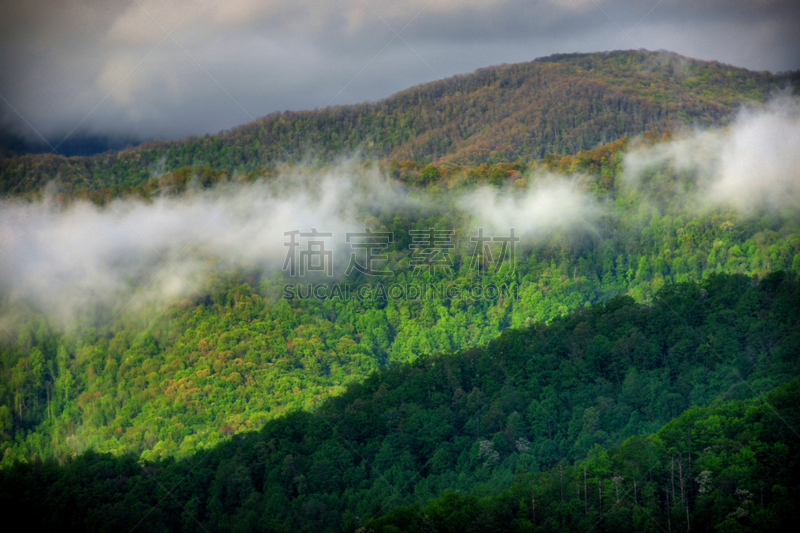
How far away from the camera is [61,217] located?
14475 centimetres

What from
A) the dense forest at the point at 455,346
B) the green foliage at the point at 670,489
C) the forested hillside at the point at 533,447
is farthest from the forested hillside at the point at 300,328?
the green foliage at the point at 670,489

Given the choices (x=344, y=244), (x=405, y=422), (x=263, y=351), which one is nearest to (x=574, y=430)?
(x=405, y=422)

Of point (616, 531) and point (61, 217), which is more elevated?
point (61, 217)

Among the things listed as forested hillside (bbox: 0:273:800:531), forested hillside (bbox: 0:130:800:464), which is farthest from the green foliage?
forested hillside (bbox: 0:130:800:464)

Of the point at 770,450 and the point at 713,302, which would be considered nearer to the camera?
the point at 770,450

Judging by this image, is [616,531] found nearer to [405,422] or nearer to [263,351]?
[405,422]

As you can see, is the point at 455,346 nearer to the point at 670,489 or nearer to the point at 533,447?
the point at 533,447

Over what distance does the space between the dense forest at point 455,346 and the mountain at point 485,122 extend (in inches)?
23.9

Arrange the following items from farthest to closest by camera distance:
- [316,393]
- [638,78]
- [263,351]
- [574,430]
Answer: [638,78], [263,351], [316,393], [574,430]

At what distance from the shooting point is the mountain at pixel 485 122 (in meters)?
162

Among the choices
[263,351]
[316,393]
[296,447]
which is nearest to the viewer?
[296,447]

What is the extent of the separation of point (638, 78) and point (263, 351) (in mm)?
104095

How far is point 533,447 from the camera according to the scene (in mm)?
65688

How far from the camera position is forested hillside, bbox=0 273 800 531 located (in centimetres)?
5384
